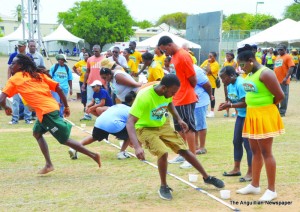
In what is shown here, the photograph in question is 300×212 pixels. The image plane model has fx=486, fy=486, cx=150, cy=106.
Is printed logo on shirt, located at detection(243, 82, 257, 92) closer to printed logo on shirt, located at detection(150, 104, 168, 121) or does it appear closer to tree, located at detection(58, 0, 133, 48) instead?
printed logo on shirt, located at detection(150, 104, 168, 121)

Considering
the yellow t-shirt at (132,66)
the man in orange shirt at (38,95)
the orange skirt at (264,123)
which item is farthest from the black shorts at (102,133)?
the yellow t-shirt at (132,66)

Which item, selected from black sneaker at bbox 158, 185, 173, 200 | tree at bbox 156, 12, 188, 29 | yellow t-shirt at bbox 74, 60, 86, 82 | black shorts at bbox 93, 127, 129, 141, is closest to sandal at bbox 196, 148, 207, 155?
black shorts at bbox 93, 127, 129, 141

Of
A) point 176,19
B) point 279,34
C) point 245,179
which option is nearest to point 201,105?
point 245,179

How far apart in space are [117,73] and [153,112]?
2.28m

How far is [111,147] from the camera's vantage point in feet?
31.1

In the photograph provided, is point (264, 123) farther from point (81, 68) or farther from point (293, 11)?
point (293, 11)

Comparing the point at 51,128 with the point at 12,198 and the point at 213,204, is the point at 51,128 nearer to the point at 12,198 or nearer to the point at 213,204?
the point at 12,198

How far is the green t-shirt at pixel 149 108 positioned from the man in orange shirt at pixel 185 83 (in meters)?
1.53

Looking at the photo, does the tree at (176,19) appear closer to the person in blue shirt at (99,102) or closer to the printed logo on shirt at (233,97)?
the person in blue shirt at (99,102)

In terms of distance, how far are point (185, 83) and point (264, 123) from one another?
229cm

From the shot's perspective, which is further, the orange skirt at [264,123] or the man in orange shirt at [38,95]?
the man in orange shirt at [38,95]

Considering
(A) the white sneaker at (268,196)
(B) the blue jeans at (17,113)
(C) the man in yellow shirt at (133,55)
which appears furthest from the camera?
(C) the man in yellow shirt at (133,55)

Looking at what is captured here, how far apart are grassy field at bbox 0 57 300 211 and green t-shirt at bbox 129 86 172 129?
0.91 meters

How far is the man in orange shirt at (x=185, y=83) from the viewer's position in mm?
7461
